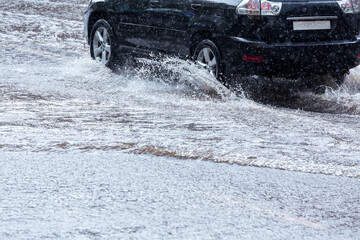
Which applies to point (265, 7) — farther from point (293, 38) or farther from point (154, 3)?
point (154, 3)

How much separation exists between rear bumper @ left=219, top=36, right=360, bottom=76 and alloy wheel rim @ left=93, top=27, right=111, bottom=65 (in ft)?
9.34

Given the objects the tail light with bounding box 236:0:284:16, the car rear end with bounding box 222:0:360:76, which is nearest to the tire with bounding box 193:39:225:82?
the car rear end with bounding box 222:0:360:76

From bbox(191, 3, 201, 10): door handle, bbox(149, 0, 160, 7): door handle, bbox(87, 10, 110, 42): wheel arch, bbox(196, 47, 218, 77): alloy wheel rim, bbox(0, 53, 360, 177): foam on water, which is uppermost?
bbox(191, 3, 201, 10): door handle

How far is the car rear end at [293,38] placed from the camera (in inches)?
318

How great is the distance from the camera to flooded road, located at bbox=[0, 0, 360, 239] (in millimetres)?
3979

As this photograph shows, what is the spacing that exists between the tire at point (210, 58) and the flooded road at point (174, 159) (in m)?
0.12

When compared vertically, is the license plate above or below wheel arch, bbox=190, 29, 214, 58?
above

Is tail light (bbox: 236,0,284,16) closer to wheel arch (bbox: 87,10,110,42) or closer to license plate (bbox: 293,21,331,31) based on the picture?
license plate (bbox: 293,21,331,31)

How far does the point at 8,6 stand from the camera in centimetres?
1995

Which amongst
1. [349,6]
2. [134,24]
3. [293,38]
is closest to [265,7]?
[293,38]

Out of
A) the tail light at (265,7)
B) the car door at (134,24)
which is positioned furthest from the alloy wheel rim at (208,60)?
the car door at (134,24)

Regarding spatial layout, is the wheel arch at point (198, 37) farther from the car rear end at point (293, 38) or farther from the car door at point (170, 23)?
the car rear end at point (293, 38)

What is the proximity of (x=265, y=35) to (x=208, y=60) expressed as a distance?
91 centimetres

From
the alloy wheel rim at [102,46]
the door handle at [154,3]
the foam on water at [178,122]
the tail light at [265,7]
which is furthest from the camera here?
the alloy wheel rim at [102,46]
